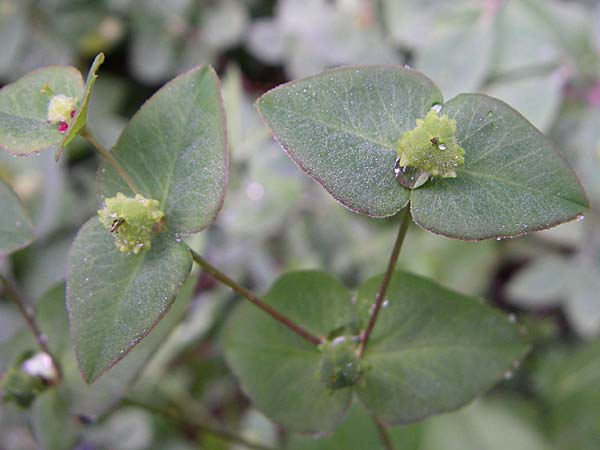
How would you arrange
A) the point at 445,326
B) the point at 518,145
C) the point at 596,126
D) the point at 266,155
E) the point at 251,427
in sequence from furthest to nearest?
the point at 266,155 → the point at 251,427 → the point at 596,126 → the point at 445,326 → the point at 518,145

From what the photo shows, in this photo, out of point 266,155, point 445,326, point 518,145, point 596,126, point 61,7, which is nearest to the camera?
point 518,145

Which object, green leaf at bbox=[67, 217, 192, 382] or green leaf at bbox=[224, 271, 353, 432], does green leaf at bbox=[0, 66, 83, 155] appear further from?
green leaf at bbox=[224, 271, 353, 432]

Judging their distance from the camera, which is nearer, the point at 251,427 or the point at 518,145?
the point at 518,145

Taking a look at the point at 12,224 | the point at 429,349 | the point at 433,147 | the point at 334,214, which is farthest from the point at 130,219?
the point at 334,214

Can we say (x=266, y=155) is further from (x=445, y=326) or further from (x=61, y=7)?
(x=445, y=326)

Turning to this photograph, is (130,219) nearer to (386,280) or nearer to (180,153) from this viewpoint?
(180,153)

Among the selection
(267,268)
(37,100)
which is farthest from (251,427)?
(37,100)

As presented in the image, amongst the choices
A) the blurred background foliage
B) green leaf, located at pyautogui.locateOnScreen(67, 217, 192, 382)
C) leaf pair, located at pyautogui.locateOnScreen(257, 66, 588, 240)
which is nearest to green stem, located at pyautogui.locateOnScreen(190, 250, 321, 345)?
green leaf, located at pyautogui.locateOnScreen(67, 217, 192, 382)
